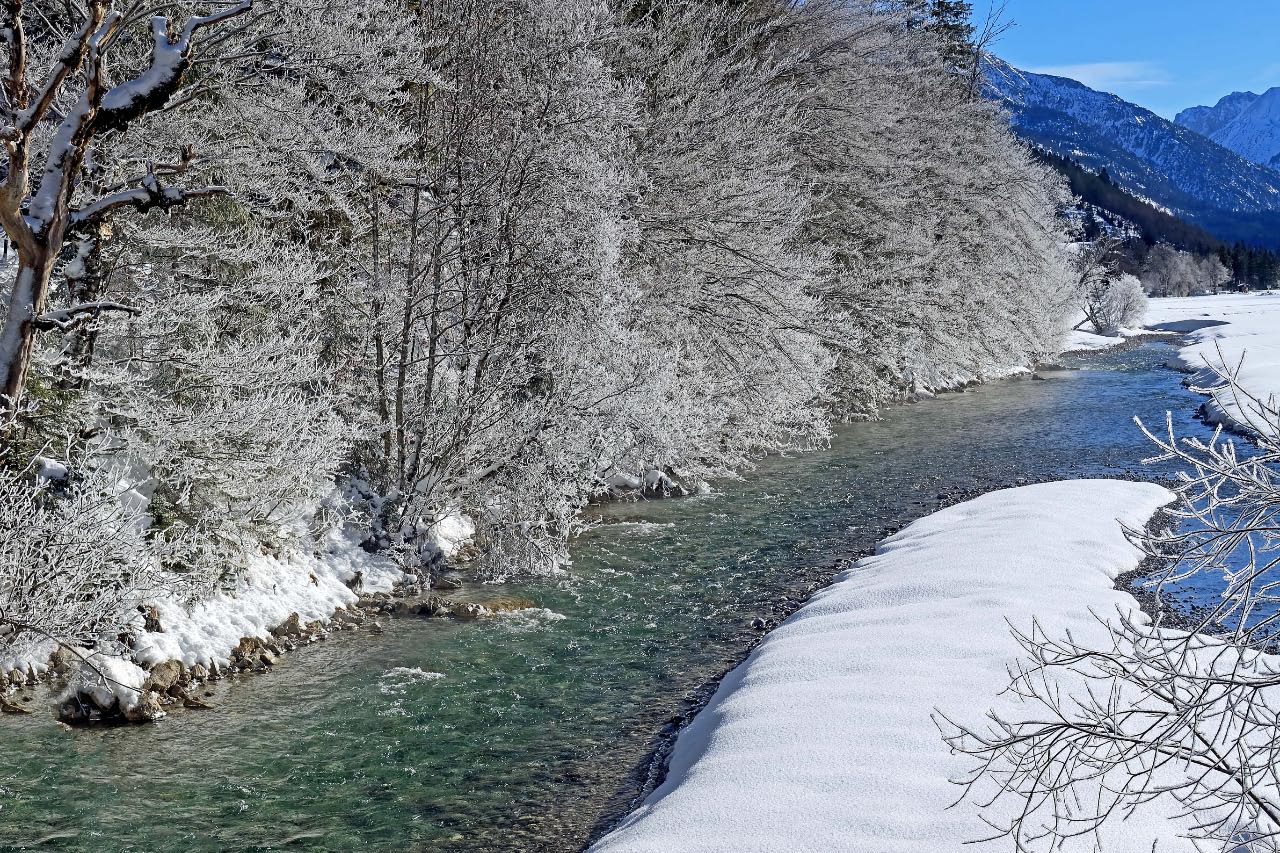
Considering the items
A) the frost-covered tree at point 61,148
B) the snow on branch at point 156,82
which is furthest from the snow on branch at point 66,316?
the snow on branch at point 156,82

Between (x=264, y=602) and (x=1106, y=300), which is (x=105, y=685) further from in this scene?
(x=1106, y=300)

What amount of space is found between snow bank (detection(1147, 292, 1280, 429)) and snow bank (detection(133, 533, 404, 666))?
876 cm


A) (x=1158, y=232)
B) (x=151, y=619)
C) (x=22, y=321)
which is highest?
(x=1158, y=232)

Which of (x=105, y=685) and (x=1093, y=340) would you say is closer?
(x=105, y=685)

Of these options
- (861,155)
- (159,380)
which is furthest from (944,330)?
(159,380)

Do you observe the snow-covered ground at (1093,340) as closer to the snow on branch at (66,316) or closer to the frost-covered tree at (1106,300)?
the frost-covered tree at (1106,300)

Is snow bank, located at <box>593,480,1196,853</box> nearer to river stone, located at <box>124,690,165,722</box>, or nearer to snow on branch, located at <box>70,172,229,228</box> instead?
river stone, located at <box>124,690,165,722</box>

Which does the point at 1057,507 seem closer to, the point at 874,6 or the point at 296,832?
the point at 296,832

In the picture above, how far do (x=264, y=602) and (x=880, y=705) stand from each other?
655 cm

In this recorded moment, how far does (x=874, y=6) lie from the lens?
28.1 m

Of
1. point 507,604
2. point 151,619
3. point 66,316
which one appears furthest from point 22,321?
point 507,604

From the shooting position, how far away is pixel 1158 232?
152125 millimetres

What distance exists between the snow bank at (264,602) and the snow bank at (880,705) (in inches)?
187

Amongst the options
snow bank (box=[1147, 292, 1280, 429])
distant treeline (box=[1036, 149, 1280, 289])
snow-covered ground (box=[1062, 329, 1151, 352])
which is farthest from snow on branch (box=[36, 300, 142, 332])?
distant treeline (box=[1036, 149, 1280, 289])
